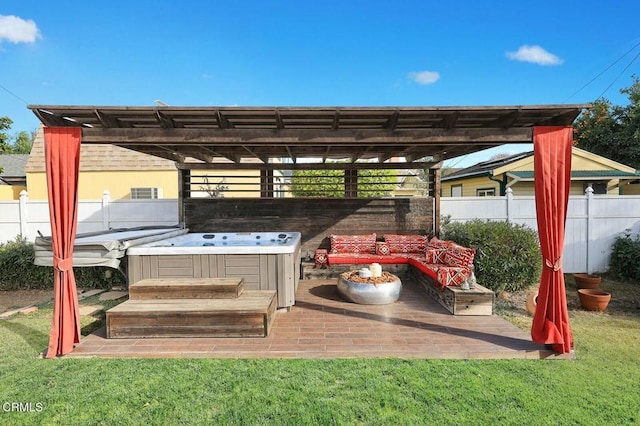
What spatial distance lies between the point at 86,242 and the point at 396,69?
12160 millimetres

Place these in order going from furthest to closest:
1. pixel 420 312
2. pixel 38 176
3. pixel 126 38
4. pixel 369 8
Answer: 1. pixel 38 176
2. pixel 126 38
3. pixel 369 8
4. pixel 420 312

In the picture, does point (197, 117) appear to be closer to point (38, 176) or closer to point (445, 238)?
point (445, 238)

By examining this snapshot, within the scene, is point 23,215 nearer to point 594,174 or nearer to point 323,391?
point 323,391

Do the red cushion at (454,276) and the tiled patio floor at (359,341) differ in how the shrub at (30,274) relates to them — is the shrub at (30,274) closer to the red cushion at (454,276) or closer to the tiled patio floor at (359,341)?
the tiled patio floor at (359,341)

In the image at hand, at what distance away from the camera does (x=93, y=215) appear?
7.46 metres

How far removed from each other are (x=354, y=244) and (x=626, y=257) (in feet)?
18.9

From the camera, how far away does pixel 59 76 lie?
16.4 metres

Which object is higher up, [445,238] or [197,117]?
[197,117]

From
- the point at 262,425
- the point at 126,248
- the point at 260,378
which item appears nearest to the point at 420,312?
the point at 260,378

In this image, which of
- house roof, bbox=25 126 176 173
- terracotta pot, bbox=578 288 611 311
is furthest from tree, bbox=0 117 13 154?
terracotta pot, bbox=578 288 611 311

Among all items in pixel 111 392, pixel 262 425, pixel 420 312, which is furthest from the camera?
pixel 420 312

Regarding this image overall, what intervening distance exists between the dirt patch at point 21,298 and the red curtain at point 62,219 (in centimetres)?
287

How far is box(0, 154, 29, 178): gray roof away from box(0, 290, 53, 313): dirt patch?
1592 centimetres

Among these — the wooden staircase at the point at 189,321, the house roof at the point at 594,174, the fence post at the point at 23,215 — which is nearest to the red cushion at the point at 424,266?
the wooden staircase at the point at 189,321
